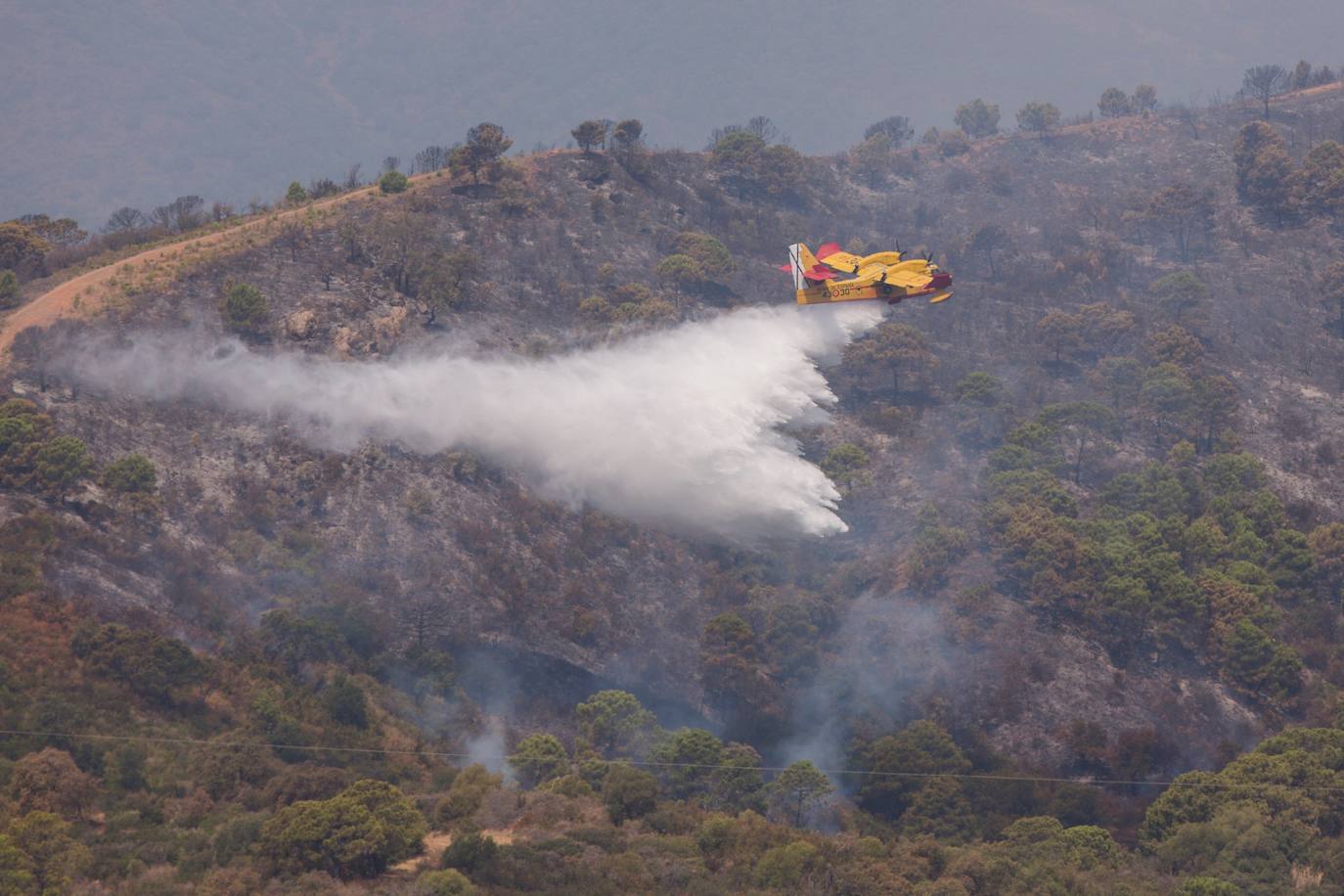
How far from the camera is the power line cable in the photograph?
72.9 meters

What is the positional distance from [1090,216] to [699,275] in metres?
48.3

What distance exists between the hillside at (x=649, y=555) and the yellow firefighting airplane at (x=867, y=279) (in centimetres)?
1351

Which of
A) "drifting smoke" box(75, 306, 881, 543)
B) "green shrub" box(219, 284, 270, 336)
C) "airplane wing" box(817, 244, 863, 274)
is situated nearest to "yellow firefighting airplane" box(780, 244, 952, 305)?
"airplane wing" box(817, 244, 863, 274)

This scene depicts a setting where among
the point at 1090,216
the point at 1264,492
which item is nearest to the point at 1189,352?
the point at 1264,492

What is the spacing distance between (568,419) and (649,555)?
33.9 ft

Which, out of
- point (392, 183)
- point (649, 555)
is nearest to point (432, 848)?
point (649, 555)

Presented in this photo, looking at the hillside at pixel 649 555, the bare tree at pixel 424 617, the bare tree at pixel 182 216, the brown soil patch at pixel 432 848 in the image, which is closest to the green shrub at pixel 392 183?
the hillside at pixel 649 555

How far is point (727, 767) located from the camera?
8325 centimetres

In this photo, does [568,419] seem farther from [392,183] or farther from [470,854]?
[470,854]

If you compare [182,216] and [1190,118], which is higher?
[182,216]

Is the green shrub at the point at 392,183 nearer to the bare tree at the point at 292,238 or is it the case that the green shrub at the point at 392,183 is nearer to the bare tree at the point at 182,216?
the bare tree at the point at 292,238

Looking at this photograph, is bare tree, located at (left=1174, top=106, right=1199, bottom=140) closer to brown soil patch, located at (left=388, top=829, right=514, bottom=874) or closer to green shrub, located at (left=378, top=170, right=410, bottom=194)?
green shrub, located at (left=378, top=170, right=410, bottom=194)

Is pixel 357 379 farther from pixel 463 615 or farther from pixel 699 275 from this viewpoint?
pixel 699 275

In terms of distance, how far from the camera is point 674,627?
10019 cm
